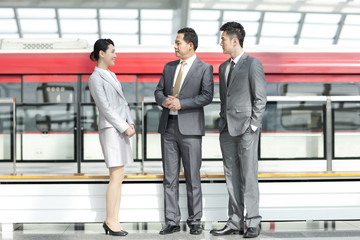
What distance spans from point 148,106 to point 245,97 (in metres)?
2.72

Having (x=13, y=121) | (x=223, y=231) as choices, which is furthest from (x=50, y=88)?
(x=223, y=231)

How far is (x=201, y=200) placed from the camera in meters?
3.67

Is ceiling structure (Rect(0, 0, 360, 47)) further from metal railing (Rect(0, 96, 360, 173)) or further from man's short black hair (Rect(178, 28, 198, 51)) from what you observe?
man's short black hair (Rect(178, 28, 198, 51))

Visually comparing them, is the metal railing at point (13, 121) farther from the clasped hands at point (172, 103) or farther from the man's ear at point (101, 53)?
the clasped hands at point (172, 103)

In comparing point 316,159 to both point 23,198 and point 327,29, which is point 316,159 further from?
point 327,29

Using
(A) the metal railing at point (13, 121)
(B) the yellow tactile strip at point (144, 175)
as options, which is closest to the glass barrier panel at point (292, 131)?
(B) the yellow tactile strip at point (144, 175)

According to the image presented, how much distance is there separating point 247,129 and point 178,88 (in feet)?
2.20

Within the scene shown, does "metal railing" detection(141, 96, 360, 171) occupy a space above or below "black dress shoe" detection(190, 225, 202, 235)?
above

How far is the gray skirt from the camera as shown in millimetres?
3532

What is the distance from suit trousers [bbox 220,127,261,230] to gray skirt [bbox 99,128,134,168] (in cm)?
82

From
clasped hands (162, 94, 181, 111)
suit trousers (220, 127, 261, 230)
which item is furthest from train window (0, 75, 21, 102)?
suit trousers (220, 127, 261, 230)

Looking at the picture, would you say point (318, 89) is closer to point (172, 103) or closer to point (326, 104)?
point (326, 104)

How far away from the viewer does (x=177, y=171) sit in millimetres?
3732

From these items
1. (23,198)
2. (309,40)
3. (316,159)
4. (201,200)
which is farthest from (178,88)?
(309,40)
